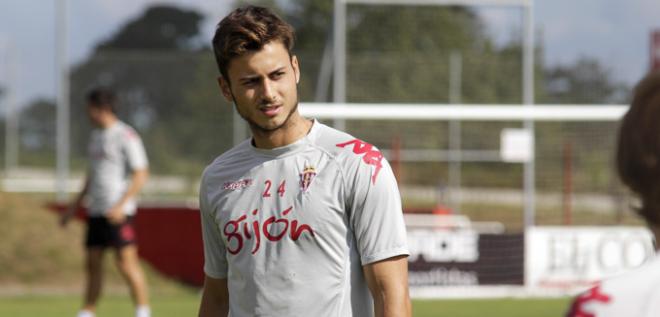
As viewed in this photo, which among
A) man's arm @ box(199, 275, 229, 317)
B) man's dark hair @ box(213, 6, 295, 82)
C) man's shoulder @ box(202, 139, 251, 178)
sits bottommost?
man's arm @ box(199, 275, 229, 317)

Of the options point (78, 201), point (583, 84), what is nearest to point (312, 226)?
point (78, 201)

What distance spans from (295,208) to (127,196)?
7.60 meters

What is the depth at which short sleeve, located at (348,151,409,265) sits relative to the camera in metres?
3.53

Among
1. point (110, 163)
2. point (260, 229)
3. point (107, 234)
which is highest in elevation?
point (260, 229)

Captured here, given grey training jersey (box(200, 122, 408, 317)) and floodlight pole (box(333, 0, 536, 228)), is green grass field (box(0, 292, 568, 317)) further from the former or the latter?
grey training jersey (box(200, 122, 408, 317))

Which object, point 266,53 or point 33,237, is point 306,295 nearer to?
point 266,53

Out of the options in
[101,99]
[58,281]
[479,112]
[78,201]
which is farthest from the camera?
[479,112]

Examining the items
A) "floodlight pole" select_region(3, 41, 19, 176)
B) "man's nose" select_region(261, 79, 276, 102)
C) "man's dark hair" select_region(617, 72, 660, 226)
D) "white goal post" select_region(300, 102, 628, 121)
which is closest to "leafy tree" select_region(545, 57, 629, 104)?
"white goal post" select_region(300, 102, 628, 121)

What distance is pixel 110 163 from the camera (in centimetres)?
1126

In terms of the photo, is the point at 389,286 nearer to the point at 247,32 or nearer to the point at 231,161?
the point at 231,161

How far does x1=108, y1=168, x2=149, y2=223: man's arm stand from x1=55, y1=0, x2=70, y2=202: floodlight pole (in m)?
5.95

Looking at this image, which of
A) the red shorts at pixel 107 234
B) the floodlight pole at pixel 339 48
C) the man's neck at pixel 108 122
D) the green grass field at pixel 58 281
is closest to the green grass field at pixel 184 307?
the green grass field at pixel 58 281

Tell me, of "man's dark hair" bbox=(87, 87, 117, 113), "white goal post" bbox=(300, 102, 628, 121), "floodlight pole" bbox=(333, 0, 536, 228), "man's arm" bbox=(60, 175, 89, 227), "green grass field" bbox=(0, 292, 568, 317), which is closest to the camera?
"man's dark hair" bbox=(87, 87, 117, 113)

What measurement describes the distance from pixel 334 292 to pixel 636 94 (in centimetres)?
168
